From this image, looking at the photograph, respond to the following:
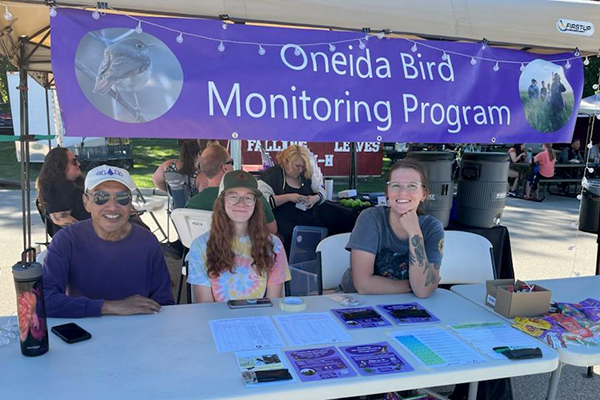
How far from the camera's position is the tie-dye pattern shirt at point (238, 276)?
7.46 ft

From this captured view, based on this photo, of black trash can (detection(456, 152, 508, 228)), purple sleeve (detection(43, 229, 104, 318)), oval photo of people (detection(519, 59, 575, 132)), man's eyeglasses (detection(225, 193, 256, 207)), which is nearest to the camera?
purple sleeve (detection(43, 229, 104, 318))

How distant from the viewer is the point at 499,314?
207 centimetres

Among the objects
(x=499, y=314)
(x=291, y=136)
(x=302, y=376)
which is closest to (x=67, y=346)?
(x=302, y=376)

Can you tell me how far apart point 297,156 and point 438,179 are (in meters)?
1.45

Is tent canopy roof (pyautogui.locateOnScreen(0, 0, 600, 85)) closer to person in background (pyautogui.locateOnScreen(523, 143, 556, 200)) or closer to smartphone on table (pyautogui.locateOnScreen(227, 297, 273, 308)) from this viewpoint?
smartphone on table (pyautogui.locateOnScreen(227, 297, 273, 308))

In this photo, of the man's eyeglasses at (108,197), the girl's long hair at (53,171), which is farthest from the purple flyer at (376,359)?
the girl's long hair at (53,171)

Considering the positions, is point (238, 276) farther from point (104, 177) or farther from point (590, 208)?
point (590, 208)

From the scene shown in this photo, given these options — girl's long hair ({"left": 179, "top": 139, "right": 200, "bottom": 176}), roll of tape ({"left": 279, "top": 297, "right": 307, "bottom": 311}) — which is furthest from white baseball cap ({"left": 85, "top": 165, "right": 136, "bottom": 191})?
girl's long hair ({"left": 179, "top": 139, "right": 200, "bottom": 176})

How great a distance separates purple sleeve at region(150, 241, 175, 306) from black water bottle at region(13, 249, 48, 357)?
0.76 meters

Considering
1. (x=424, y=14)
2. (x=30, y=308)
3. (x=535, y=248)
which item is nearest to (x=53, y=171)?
(x=30, y=308)

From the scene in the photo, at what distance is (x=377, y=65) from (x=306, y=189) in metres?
2.34

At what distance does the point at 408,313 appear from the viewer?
2020mm

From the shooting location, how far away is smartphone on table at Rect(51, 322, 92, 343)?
1665 millimetres

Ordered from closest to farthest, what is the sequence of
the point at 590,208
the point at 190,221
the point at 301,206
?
the point at 190,221
the point at 301,206
the point at 590,208
